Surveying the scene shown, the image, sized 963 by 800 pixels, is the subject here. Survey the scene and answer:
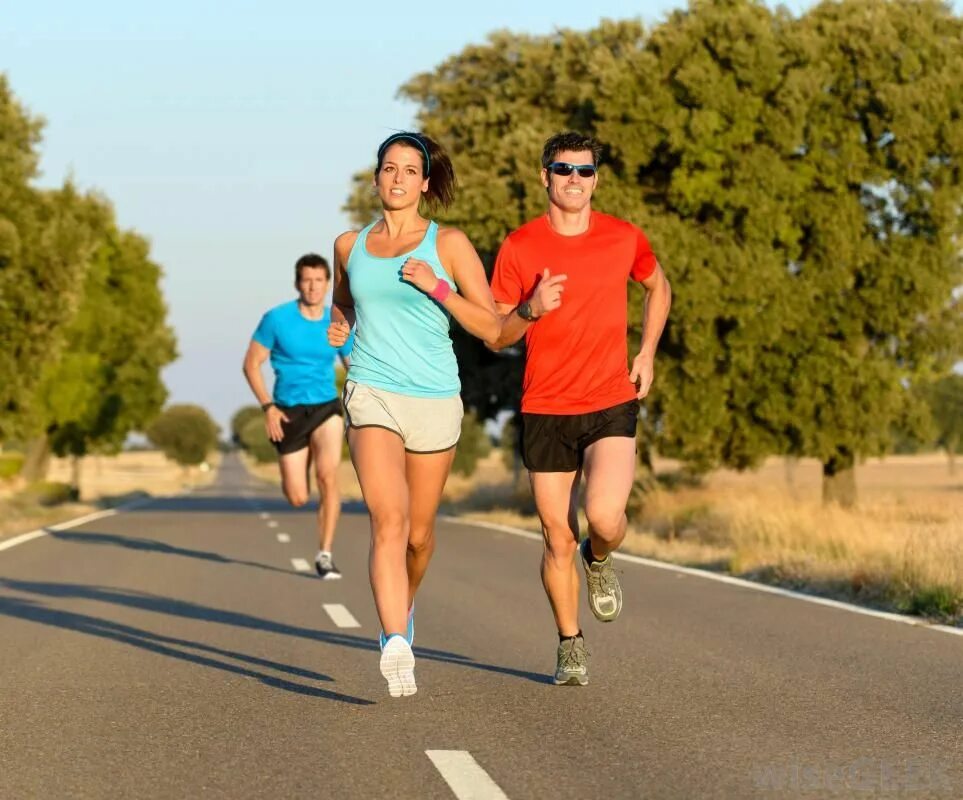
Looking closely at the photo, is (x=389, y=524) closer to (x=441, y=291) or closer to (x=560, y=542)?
(x=441, y=291)

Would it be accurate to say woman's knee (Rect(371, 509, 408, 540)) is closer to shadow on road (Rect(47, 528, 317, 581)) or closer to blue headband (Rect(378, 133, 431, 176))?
blue headband (Rect(378, 133, 431, 176))

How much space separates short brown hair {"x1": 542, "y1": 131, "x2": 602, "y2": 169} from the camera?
757 cm

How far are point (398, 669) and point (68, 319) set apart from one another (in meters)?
23.0

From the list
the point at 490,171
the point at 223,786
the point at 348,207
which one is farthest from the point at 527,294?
the point at 348,207

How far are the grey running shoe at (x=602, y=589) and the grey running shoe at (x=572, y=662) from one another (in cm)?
16

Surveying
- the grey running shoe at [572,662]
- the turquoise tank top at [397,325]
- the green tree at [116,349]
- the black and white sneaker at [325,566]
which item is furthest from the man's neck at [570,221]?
the green tree at [116,349]

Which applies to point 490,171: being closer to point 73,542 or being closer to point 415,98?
point 415,98

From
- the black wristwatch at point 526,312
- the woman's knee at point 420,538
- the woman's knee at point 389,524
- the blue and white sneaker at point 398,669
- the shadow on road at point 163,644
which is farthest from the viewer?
the shadow on road at point 163,644

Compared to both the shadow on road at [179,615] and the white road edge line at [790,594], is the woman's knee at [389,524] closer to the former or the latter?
the shadow on road at [179,615]

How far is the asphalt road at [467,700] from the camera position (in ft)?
18.6

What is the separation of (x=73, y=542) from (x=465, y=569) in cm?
662

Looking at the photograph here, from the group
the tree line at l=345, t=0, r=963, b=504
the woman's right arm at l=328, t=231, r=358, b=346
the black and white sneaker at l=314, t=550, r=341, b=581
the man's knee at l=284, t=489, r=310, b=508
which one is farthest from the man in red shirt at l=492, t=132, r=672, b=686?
the tree line at l=345, t=0, r=963, b=504

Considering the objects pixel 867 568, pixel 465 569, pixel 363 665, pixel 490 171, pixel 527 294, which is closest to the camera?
pixel 527 294

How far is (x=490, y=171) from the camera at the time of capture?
92.1 feet
